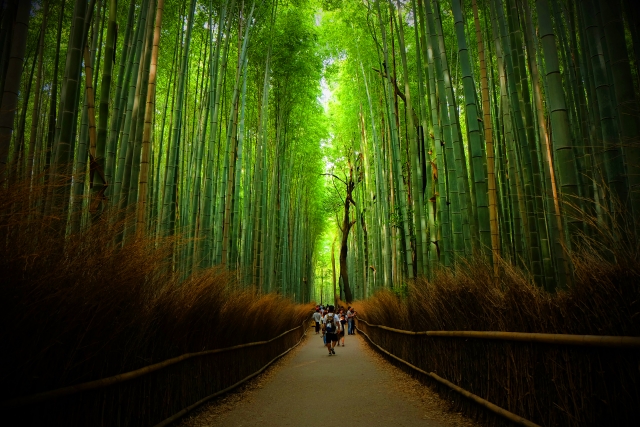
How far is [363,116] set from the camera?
1096cm

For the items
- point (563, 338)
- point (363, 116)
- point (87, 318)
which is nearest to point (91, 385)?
point (87, 318)

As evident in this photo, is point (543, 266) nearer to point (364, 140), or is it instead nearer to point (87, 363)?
point (87, 363)

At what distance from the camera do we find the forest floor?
311 centimetres

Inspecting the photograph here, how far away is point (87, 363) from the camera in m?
1.77

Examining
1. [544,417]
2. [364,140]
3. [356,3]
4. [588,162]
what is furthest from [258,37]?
[544,417]

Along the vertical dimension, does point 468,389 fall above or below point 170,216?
below

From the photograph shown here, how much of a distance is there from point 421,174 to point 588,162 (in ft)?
8.43

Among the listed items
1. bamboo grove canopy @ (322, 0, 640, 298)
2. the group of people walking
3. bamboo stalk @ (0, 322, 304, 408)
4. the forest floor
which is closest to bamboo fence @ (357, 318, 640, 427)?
the forest floor

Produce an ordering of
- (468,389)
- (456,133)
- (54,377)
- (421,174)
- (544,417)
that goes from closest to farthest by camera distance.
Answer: (54,377) → (544,417) → (468,389) → (456,133) → (421,174)

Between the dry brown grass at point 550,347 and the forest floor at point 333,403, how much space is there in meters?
0.31

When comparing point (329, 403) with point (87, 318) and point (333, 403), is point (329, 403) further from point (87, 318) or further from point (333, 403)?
point (87, 318)

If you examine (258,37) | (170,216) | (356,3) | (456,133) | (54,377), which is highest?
(356,3)

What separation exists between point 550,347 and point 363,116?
31.4ft

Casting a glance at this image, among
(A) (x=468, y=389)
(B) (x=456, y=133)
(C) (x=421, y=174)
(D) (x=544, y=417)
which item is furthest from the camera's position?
(C) (x=421, y=174)
